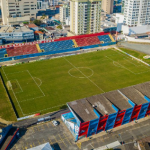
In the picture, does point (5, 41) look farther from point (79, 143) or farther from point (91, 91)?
point (79, 143)

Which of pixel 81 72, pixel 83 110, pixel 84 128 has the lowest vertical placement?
pixel 84 128

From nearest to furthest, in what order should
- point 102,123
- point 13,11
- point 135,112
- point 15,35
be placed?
point 102,123 < point 135,112 < point 15,35 < point 13,11

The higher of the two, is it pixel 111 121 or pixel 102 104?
pixel 102 104

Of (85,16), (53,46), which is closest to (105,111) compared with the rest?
(53,46)

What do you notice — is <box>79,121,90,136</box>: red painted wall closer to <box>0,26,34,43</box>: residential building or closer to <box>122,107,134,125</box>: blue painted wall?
<box>122,107,134,125</box>: blue painted wall

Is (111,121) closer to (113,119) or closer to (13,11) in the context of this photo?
(113,119)

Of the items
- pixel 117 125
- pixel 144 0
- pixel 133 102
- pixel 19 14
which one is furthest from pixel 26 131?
pixel 19 14

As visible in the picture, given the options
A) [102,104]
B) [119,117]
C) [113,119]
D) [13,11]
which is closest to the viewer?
[113,119]
